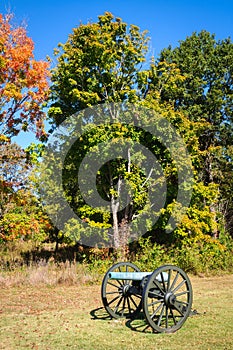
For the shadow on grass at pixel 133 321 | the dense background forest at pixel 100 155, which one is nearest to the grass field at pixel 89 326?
the shadow on grass at pixel 133 321

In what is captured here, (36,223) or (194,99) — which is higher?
(194,99)

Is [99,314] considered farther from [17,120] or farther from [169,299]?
[17,120]

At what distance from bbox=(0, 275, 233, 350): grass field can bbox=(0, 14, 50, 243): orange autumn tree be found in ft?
10.6

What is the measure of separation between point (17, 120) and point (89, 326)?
31.8ft

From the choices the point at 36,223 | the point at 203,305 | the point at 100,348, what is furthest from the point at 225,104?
the point at 100,348

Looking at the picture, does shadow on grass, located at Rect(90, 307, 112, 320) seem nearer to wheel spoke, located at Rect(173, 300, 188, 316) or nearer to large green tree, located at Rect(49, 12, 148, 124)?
wheel spoke, located at Rect(173, 300, 188, 316)

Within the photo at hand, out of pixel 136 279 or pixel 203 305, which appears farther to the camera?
pixel 203 305

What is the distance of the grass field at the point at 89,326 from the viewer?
5664mm

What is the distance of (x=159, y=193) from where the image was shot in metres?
16.8

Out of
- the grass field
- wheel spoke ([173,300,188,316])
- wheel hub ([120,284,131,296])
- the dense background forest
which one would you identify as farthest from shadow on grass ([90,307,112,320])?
the dense background forest

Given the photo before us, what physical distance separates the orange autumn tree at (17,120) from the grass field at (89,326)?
128 inches

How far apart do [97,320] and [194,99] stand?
55.1 ft

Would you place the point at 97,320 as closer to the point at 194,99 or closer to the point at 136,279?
the point at 136,279

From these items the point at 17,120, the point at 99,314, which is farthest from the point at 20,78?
the point at 99,314
